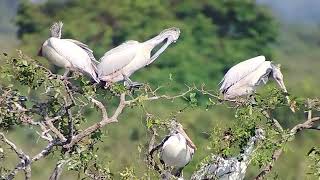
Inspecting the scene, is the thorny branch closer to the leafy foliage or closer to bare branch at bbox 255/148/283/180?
bare branch at bbox 255/148/283/180

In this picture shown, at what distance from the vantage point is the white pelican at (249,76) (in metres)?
7.81

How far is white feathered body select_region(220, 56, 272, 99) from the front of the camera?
7828 mm

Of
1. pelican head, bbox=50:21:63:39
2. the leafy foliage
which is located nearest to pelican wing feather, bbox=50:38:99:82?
pelican head, bbox=50:21:63:39

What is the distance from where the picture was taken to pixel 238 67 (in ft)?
26.6

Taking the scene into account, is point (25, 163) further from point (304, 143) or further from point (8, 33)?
point (8, 33)

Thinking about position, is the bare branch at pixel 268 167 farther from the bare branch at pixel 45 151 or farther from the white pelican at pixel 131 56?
the white pelican at pixel 131 56

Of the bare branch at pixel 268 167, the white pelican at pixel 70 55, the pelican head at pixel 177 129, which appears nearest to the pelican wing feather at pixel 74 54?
the white pelican at pixel 70 55

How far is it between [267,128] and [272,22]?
110 ft

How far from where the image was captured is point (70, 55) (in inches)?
288

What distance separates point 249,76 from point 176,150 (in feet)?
4.94

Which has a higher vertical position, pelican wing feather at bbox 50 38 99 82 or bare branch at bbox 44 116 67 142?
bare branch at bbox 44 116 67 142

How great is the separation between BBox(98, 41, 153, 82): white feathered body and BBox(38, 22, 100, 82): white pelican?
0.30 m

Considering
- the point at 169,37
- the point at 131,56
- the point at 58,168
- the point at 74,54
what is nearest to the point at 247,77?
the point at 169,37

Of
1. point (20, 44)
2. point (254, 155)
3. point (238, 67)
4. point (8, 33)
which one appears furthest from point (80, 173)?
point (8, 33)
